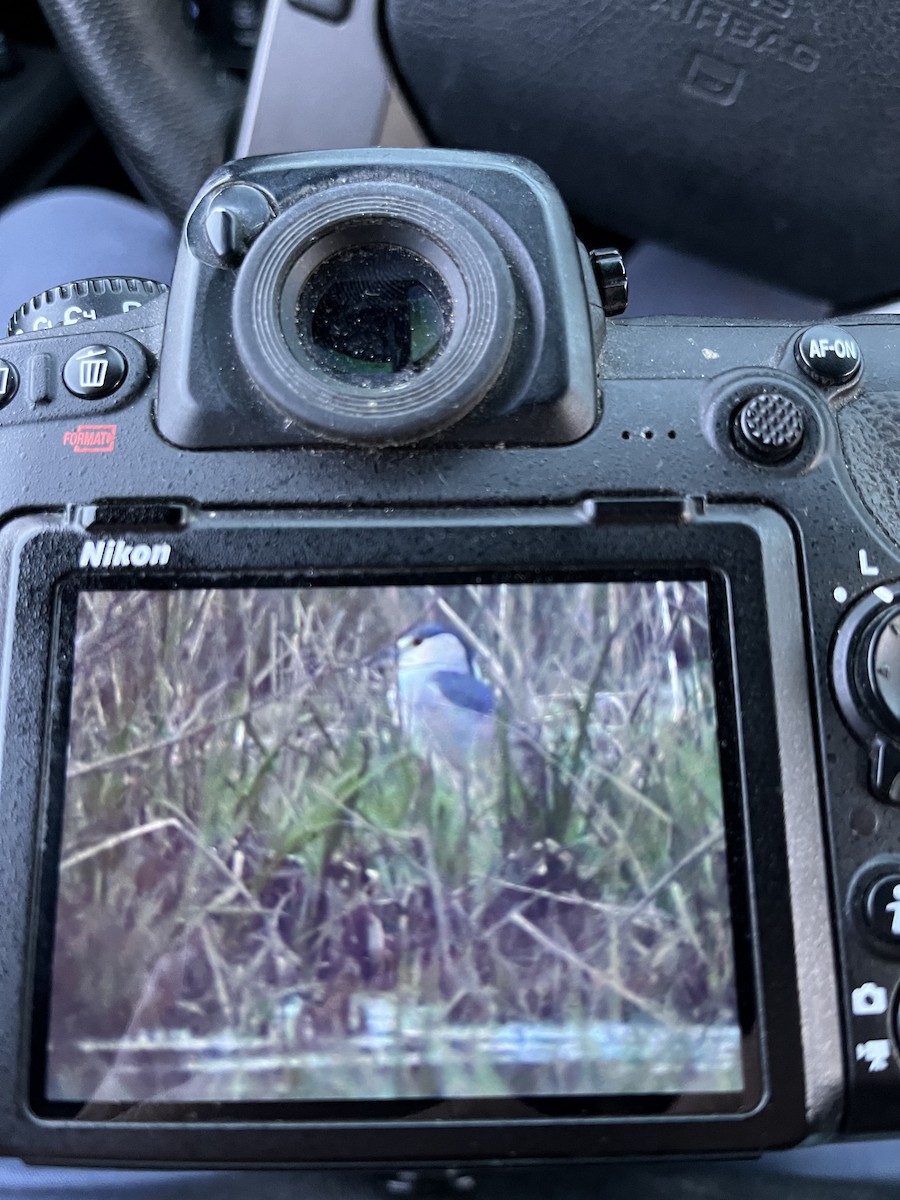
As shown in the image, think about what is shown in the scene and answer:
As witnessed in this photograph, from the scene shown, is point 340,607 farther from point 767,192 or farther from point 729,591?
point 767,192

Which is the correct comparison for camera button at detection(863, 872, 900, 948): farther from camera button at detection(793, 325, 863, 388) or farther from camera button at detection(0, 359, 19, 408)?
camera button at detection(0, 359, 19, 408)

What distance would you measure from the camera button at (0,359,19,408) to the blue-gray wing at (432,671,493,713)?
0.22 meters

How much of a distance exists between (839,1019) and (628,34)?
49 cm

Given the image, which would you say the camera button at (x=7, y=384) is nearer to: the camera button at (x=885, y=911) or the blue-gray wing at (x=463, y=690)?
the blue-gray wing at (x=463, y=690)

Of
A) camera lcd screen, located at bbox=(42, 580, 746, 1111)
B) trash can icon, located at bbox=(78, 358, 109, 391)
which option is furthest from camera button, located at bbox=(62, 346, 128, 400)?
camera lcd screen, located at bbox=(42, 580, 746, 1111)

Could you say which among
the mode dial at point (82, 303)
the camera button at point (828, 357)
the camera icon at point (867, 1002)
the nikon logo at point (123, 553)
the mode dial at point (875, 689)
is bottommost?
the camera icon at point (867, 1002)

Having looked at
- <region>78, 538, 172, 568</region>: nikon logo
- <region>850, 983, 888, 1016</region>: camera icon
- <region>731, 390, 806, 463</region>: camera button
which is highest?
<region>731, 390, 806, 463</region>: camera button

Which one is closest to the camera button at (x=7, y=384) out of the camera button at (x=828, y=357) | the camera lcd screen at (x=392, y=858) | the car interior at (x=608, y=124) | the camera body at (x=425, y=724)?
the camera body at (x=425, y=724)

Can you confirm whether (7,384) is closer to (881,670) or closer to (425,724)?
(425,724)

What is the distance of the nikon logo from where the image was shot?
0.47 meters

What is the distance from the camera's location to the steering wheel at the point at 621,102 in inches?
23.0

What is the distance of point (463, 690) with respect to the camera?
1.49 ft

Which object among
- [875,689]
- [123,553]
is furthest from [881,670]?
[123,553]

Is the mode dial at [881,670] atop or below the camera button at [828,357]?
below
